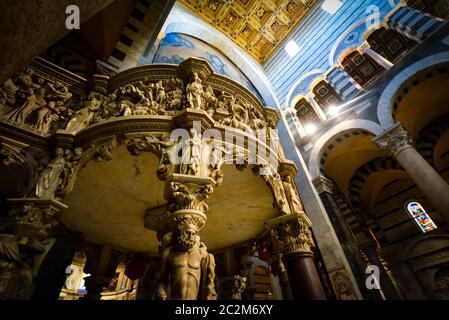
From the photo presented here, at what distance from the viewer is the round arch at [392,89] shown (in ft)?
24.1

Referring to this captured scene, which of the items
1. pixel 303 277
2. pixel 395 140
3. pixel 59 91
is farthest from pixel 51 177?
pixel 395 140

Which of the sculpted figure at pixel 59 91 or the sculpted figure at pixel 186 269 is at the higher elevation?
the sculpted figure at pixel 59 91

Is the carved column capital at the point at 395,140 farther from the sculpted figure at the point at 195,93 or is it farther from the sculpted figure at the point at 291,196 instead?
the sculpted figure at the point at 195,93

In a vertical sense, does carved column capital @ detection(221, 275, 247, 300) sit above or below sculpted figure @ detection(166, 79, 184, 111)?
below

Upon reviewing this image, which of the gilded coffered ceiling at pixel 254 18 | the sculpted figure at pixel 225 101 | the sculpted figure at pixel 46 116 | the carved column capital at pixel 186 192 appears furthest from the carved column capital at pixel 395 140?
the gilded coffered ceiling at pixel 254 18

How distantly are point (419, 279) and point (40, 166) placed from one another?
46.3ft

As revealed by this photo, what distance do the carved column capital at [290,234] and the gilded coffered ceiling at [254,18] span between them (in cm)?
1248

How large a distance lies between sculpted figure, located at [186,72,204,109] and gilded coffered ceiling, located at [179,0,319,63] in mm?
10677

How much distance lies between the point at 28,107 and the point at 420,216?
15.4 meters

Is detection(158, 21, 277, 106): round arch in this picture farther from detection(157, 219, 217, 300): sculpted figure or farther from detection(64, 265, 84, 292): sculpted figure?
detection(64, 265, 84, 292): sculpted figure

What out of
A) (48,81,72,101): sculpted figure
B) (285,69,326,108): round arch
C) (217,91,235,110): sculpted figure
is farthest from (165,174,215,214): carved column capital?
(285,69,326,108): round arch

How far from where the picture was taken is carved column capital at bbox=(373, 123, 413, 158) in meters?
6.91

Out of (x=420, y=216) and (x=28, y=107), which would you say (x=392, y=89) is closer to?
(x=420, y=216)

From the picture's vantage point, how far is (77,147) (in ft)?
12.7
